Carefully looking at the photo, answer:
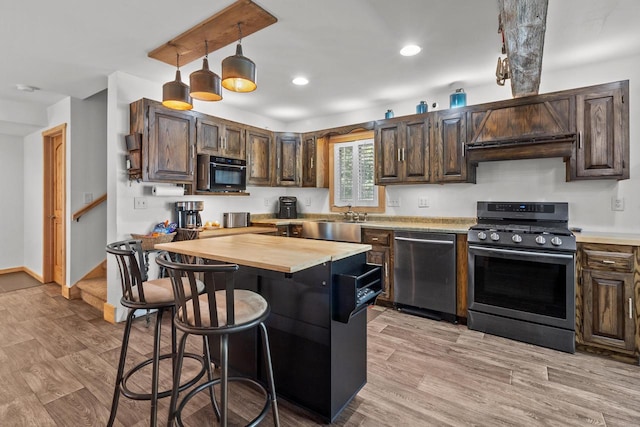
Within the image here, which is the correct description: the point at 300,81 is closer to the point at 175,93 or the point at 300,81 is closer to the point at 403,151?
the point at 403,151

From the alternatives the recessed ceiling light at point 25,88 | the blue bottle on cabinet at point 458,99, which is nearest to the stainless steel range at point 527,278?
the blue bottle on cabinet at point 458,99

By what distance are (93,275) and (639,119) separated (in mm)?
6262

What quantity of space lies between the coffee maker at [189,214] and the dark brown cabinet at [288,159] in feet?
4.12

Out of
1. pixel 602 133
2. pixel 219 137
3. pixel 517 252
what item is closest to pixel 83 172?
pixel 219 137

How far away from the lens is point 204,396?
2.00 metres

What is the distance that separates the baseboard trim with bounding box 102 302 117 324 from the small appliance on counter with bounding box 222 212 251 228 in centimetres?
151

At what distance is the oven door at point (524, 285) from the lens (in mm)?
2594

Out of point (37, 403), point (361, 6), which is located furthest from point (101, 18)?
point (37, 403)

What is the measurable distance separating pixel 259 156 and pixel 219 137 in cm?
69

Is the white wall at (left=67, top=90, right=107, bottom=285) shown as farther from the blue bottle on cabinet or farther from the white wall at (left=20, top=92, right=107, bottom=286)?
the blue bottle on cabinet

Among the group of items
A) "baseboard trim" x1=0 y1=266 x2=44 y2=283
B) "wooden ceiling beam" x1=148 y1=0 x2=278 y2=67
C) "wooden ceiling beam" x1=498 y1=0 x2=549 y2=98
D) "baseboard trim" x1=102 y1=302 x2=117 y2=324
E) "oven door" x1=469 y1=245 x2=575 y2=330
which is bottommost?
"baseboard trim" x1=102 y1=302 x2=117 y2=324

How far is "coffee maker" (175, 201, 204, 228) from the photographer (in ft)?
11.8

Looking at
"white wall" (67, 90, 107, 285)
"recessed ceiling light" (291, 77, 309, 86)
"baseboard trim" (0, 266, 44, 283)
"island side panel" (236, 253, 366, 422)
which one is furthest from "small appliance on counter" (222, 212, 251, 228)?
"baseboard trim" (0, 266, 44, 283)

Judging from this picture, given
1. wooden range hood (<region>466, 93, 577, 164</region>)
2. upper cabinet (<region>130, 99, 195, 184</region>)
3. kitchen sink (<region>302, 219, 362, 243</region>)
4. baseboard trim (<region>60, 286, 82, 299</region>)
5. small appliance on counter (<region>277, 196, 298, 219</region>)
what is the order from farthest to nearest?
small appliance on counter (<region>277, 196, 298, 219</region>) → baseboard trim (<region>60, 286, 82, 299</region>) → kitchen sink (<region>302, 219, 362, 243</region>) → upper cabinet (<region>130, 99, 195, 184</region>) → wooden range hood (<region>466, 93, 577, 164</region>)
